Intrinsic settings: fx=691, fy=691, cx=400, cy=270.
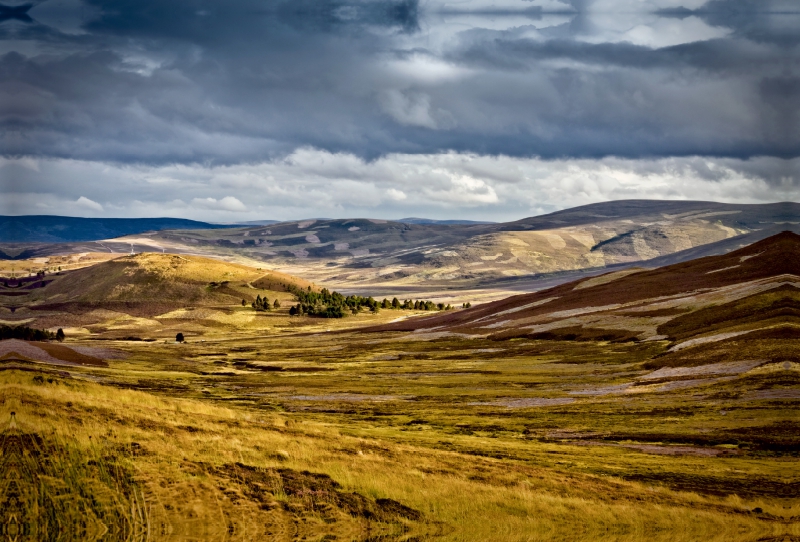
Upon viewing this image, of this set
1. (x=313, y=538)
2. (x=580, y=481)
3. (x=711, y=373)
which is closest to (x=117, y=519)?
(x=313, y=538)

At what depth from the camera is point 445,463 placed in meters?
37.8

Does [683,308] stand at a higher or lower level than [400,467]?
lower

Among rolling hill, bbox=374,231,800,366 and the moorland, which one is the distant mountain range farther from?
the moorland

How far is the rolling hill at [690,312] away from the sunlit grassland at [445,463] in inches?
868

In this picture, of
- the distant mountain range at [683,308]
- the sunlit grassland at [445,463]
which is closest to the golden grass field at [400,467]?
Answer: the sunlit grassland at [445,463]

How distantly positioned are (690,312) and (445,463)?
330 ft

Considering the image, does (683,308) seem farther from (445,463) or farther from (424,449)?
(445,463)

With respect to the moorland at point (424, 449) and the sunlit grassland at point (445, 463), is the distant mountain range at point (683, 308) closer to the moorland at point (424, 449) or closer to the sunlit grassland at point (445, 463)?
the moorland at point (424, 449)

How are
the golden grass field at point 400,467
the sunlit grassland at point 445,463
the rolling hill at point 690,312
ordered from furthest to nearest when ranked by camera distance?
the rolling hill at point 690,312 < the sunlit grassland at point 445,463 < the golden grass field at point 400,467

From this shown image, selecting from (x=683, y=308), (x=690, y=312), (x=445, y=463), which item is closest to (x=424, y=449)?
(x=445, y=463)

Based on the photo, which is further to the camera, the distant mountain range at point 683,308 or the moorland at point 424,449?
the distant mountain range at point 683,308

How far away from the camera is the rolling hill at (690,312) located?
290 feet

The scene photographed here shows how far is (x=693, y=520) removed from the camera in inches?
1241

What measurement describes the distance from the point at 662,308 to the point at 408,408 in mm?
83820
